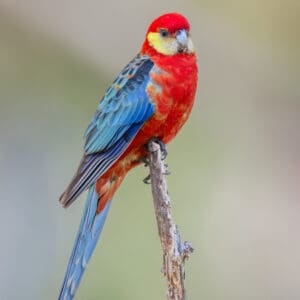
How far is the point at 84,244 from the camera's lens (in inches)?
192

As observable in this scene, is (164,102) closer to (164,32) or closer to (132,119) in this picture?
(132,119)

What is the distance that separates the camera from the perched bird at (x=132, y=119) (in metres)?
4.83

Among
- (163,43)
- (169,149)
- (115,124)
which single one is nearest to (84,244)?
(115,124)

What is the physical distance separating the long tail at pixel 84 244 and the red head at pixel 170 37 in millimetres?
898

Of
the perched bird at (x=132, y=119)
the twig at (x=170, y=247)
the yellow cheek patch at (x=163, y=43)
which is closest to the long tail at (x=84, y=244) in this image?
the perched bird at (x=132, y=119)

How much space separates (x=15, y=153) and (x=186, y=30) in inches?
134

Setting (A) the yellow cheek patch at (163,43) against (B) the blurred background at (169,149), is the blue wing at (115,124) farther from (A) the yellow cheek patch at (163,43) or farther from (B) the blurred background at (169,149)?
(B) the blurred background at (169,149)

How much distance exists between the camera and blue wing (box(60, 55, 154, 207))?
15.6 ft

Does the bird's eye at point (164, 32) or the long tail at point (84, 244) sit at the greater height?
the bird's eye at point (164, 32)

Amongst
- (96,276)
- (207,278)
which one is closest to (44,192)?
(96,276)

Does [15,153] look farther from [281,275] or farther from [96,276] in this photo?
[281,275]

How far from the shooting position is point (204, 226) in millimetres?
7562

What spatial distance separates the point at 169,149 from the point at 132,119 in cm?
287

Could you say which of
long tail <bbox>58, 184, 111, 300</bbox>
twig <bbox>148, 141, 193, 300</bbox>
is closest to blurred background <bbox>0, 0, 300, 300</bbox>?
long tail <bbox>58, 184, 111, 300</bbox>
